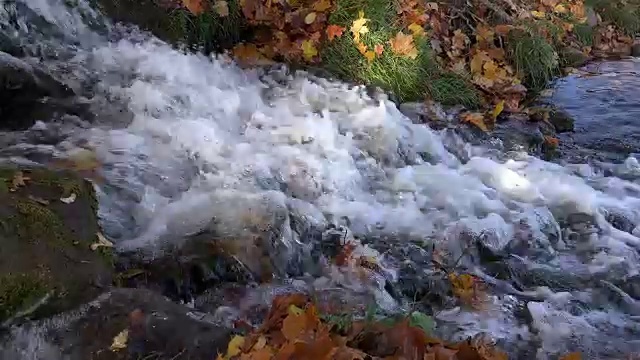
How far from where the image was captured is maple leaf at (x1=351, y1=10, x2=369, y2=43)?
6.07m

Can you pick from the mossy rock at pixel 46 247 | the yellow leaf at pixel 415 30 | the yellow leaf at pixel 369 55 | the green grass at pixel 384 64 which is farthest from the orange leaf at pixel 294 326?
the yellow leaf at pixel 415 30

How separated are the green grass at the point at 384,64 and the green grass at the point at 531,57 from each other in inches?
42.6

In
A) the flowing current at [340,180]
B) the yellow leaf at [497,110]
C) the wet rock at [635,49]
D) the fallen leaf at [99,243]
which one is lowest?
the wet rock at [635,49]

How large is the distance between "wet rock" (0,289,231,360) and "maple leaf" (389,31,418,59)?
4.18 meters

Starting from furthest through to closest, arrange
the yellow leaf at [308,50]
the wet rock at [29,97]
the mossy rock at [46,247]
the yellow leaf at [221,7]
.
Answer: the yellow leaf at [308,50] < the yellow leaf at [221,7] < the wet rock at [29,97] < the mossy rock at [46,247]

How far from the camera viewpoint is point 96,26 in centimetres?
585

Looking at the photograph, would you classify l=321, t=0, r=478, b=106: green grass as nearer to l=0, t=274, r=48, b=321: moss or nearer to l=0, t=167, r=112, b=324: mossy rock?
l=0, t=167, r=112, b=324: mossy rock

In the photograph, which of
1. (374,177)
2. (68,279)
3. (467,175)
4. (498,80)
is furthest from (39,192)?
(498,80)

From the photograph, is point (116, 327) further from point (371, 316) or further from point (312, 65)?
point (312, 65)

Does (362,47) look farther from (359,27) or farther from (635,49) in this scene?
(635,49)

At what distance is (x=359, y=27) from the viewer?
6.09 m

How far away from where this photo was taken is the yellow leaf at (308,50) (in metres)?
6.07

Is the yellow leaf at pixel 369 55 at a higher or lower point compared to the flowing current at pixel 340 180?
higher

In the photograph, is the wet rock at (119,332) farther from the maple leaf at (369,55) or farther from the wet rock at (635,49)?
the wet rock at (635,49)
